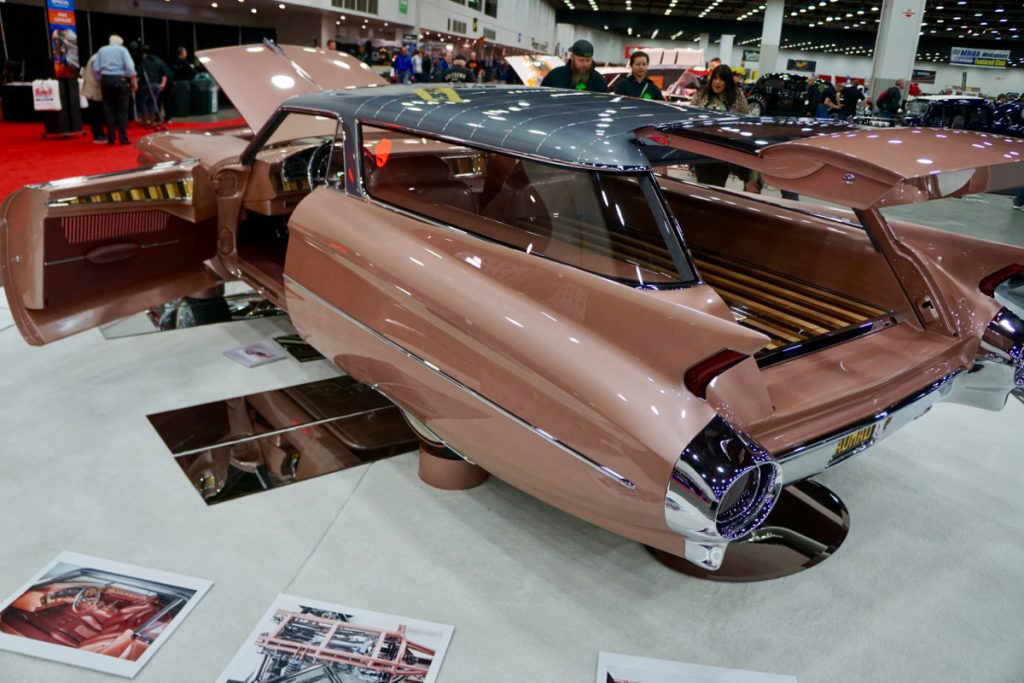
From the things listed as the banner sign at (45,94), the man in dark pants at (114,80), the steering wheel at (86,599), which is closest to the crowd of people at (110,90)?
the man in dark pants at (114,80)

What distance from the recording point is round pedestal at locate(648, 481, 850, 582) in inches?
88.3

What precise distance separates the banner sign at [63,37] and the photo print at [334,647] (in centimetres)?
919

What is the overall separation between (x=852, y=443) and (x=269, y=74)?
3372 mm

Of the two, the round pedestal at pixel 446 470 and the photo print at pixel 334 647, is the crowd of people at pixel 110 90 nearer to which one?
the round pedestal at pixel 446 470

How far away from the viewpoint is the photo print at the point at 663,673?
1.82 m

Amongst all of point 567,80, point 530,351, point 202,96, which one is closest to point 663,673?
point 530,351

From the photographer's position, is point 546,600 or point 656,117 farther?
point 656,117

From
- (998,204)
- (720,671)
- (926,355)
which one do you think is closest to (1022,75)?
(998,204)

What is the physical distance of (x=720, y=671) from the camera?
186 centimetres

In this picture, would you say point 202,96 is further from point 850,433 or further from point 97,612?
point 850,433

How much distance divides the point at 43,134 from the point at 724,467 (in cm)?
1077

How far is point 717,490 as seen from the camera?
5.23 feet

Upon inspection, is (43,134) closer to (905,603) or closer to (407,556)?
(407,556)

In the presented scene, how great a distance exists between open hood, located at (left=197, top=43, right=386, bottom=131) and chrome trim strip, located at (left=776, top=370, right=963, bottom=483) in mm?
2943
